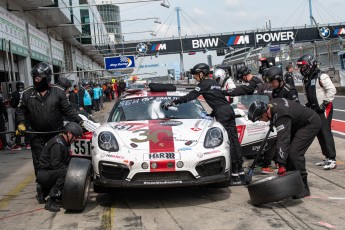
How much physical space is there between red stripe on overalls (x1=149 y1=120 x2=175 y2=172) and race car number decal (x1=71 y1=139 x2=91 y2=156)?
1.15 metres

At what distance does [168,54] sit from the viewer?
6128 centimetres

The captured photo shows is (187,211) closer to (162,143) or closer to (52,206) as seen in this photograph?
(162,143)

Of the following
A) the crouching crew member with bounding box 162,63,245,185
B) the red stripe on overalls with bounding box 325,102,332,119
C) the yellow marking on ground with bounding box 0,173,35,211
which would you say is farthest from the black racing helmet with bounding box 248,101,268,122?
the yellow marking on ground with bounding box 0,173,35,211

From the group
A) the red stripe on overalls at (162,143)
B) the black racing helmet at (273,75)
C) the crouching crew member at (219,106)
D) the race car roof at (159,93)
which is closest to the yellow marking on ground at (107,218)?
the red stripe on overalls at (162,143)

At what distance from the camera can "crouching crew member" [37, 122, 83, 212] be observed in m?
5.33

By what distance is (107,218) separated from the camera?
4.86 metres

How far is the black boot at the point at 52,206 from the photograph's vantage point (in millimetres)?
5223

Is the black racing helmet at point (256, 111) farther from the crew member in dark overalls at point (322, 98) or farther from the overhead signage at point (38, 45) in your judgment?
the overhead signage at point (38, 45)

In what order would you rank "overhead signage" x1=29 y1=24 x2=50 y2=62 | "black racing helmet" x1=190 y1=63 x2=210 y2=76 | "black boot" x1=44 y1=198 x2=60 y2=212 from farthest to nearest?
"overhead signage" x1=29 y1=24 x2=50 y2=62 → "black racing helmet" x1=190 y1=63 x2=210 y2=76 → "black boot" x1=44 y1=198 x2=60 y2=212

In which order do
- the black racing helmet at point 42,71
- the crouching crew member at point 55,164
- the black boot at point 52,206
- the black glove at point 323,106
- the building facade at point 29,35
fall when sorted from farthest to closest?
the building facade at point 29,35 < the black glove at point 323,106 < the black racing helmet at point 42,71 < the crouching crew member at point 55,164 < the black boot at point 52,206

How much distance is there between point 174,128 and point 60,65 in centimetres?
2254

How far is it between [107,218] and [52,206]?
2.65ft

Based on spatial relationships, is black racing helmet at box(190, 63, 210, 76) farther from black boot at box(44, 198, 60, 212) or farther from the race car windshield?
black boot at box(44, 198, 60, 212)

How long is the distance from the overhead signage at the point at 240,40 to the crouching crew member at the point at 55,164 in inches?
2137
